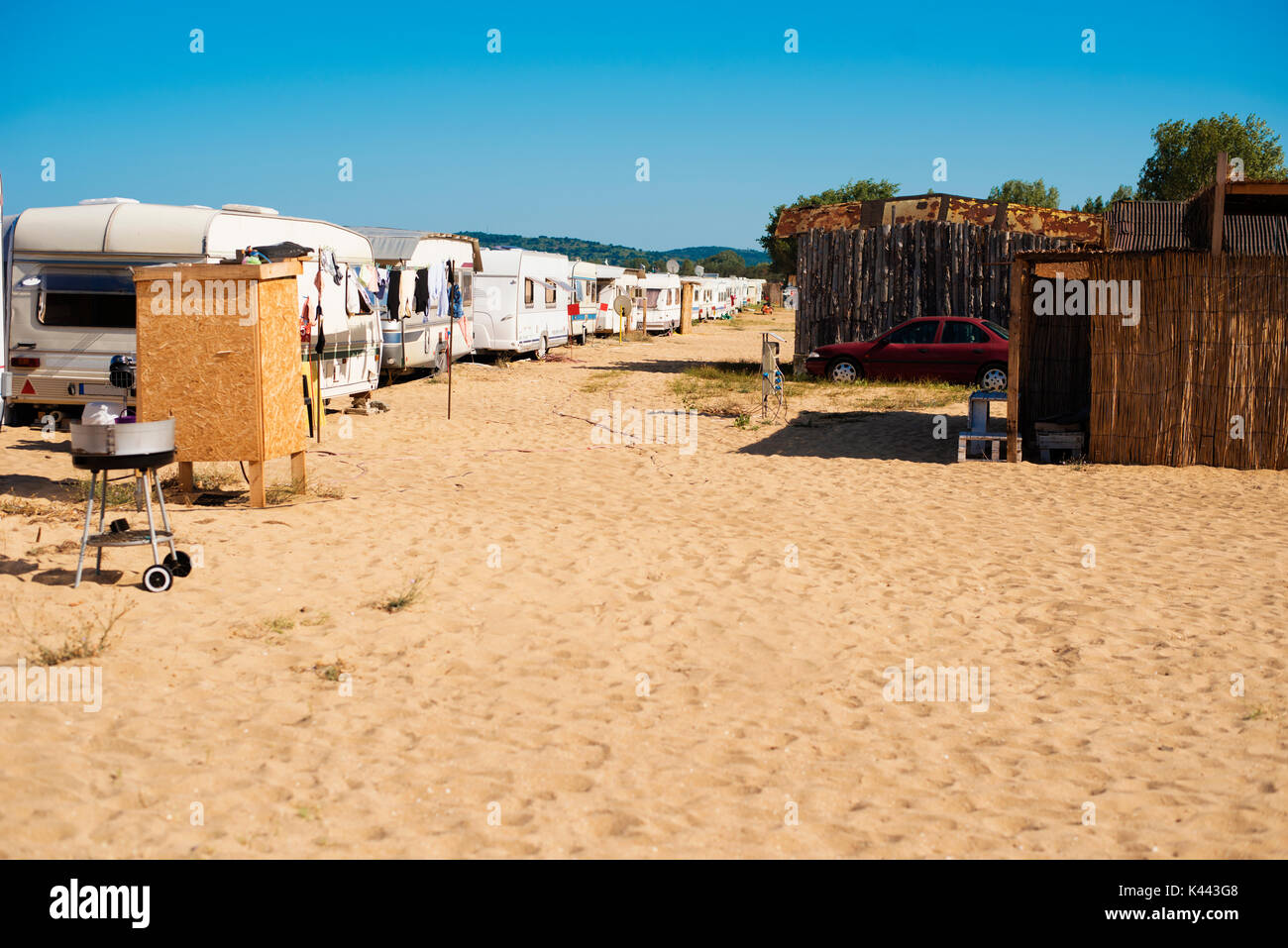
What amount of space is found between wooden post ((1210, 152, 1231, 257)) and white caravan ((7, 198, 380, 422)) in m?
10.8

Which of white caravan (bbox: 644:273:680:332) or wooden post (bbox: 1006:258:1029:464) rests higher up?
white caravan (bbox: 644:273:680:332)

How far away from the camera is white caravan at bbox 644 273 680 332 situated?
4038cm

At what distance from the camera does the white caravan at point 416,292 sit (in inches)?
692

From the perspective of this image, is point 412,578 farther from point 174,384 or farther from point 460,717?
point 174,384

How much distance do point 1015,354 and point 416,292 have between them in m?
10.6

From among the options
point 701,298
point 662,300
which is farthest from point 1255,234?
point 701,298

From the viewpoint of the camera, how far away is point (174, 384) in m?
8.68

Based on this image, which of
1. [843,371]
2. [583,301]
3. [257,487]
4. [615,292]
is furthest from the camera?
[615,292]

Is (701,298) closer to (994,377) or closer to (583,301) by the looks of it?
(583,301)

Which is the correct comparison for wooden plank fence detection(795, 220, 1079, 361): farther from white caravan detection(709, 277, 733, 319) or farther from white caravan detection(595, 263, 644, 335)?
white caravan detection(709, 277, 733, 319)

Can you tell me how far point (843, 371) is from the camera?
20.1m

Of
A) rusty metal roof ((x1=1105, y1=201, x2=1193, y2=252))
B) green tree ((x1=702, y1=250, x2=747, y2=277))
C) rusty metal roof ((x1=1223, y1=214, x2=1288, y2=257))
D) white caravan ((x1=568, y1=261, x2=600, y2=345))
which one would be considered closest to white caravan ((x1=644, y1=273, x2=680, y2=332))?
white caravan ((x1=568, y1=261, x2=600, y2=345))
